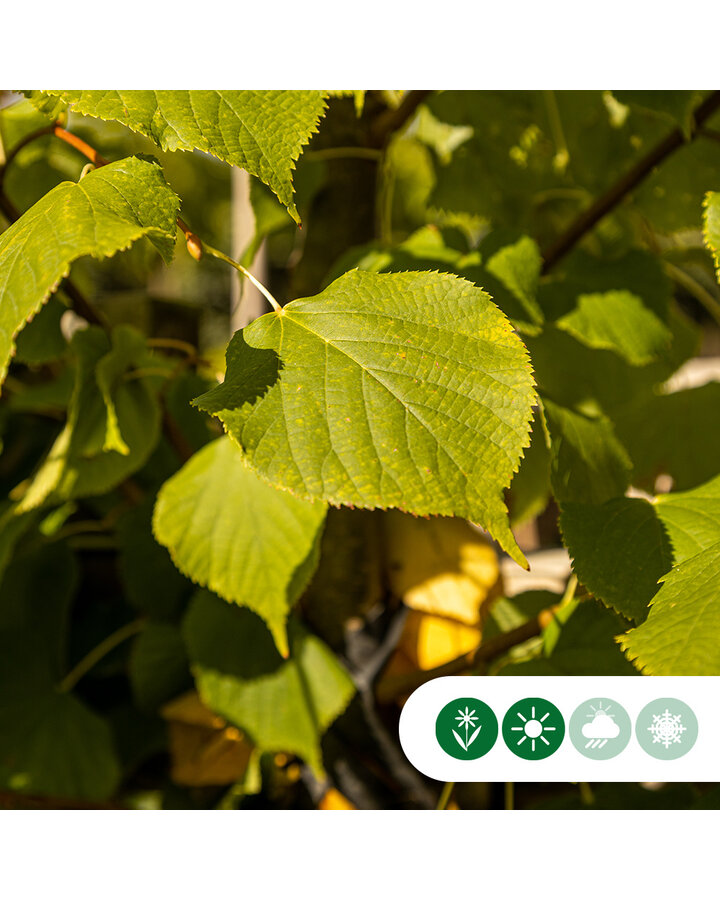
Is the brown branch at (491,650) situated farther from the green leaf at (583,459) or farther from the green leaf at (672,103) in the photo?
the green leaf at (672,103)

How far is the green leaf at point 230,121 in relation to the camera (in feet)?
0.76

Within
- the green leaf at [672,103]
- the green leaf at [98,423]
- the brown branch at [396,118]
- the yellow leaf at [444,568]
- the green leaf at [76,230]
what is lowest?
the yellow leaf at [444,568]

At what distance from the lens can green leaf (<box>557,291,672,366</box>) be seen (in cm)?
37

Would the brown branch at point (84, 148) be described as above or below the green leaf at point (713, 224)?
above

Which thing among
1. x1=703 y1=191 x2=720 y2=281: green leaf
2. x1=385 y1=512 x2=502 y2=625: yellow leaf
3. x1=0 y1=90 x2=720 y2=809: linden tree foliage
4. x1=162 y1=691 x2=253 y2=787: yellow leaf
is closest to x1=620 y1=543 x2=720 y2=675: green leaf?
x1=0 y1=90 x2=720 y2=809: linden tree foliage

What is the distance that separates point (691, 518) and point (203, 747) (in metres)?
0.32

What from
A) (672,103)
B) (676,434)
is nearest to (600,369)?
(676,434)

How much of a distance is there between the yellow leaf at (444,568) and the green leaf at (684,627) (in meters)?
0.21

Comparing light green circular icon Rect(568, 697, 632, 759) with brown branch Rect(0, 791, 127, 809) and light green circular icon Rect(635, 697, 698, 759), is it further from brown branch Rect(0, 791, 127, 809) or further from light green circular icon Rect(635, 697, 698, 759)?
brown branch Rect(0, 791, 127, 809)

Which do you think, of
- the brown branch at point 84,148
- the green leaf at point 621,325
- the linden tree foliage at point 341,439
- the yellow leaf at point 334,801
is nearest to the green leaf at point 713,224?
the linden tree foliage at point 341,439

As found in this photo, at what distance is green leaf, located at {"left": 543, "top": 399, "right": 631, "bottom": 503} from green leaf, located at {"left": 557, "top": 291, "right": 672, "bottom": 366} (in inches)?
2.4

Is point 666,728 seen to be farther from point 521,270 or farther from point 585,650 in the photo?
point 521,270

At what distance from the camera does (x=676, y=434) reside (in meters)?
0.44
